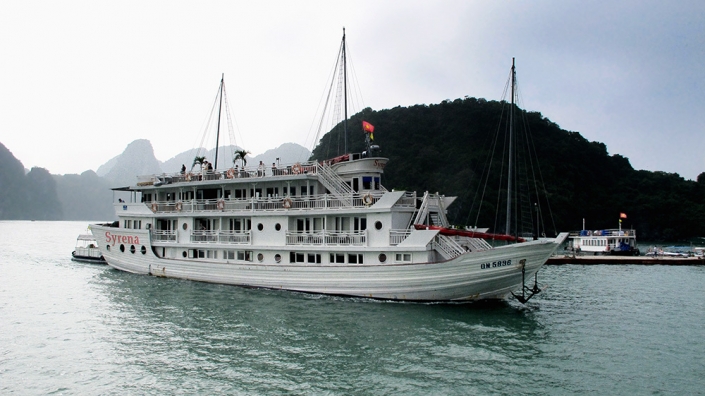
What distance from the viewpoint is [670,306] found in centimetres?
2097

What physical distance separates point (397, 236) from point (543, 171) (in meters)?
77.7

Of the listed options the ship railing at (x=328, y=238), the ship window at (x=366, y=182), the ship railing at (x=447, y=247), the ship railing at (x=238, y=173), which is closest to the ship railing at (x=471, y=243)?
the ship railing at (x=447, y=247)

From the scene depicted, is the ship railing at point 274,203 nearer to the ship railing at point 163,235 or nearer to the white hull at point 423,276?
the ship railing at point 163,235

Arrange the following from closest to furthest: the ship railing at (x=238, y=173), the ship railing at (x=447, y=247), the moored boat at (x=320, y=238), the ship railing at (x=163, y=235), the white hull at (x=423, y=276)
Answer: the white hull at (x=423, y=276)
the moored boat at (x=320, y=238)
the ship railing at (x=447, y=247)
the ship railing at (x=238, y=173)
the ship railing at (x=163, y=235)

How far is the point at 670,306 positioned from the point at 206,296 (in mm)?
20980

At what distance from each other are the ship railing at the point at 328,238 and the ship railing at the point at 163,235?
7.96 metres

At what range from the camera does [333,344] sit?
13477mm

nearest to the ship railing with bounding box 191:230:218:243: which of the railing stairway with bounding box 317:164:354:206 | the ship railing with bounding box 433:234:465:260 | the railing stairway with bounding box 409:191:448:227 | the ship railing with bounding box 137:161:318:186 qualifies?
the ship railing with bounding box 137:161:318:186

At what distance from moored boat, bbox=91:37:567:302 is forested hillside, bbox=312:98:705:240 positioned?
55988 mm

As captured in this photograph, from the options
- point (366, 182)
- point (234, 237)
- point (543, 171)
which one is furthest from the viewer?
point (543, 171)

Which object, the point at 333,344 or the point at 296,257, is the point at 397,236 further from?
the point at 333,344

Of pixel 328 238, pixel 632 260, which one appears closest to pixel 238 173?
pixel 328 238

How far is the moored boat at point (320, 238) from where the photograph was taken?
1775cm

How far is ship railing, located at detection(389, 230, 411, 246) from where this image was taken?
61.0 ft
